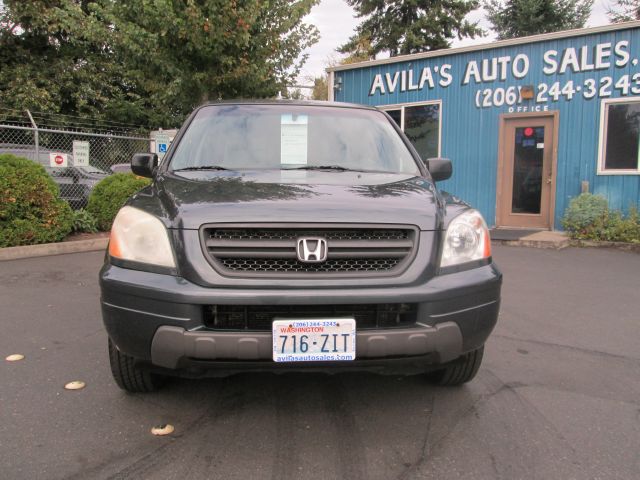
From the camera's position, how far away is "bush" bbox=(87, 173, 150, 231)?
8875 mm

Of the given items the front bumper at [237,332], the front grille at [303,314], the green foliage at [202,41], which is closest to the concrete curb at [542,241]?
the green foliage at [202,41]

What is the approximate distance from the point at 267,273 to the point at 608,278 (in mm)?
5512

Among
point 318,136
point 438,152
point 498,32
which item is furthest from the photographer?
point 498,32

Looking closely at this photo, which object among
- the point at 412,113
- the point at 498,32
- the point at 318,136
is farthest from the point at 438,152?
the point at 498,32

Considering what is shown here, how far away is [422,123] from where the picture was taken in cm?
1167

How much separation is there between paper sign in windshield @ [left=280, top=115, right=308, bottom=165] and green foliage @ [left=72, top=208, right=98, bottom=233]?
6.25 meters

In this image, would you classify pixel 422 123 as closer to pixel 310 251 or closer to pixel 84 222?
pixel 84 222

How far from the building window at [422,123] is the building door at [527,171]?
1448mm

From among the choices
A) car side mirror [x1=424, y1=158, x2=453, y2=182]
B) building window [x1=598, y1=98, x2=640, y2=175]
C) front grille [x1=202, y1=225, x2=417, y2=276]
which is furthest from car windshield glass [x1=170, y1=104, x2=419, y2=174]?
building window [x1=598, y1=98, x2=640, y2=175]

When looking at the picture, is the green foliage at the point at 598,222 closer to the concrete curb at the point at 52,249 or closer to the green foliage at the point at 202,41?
the green foliage at the point at 202,41

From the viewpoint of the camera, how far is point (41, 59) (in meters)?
18.2

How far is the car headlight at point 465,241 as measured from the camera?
2.49m

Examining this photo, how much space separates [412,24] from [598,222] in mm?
18255

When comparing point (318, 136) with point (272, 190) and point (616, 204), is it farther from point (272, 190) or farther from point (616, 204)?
point (616, 204)
